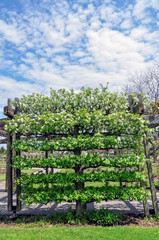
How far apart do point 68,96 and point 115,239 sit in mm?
3606

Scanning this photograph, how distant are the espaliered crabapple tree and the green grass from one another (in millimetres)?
712

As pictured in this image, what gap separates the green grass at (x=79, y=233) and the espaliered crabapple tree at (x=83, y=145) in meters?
0.71

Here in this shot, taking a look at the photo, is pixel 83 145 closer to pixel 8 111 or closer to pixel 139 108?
pixel 139 108

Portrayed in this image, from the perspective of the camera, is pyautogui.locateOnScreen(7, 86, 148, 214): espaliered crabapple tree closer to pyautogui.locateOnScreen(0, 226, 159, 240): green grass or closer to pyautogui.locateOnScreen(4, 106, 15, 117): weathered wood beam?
pyautogui.locateOnScreen(4, 106, 15, 117): weathered wood beam

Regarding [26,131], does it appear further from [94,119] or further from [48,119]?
[94,119]

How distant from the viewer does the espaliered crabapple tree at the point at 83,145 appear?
486 cm

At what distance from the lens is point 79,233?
4004mm

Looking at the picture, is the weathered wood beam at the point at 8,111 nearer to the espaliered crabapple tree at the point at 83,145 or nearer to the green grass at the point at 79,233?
the espaliered crabapple tree at the point at 83,145

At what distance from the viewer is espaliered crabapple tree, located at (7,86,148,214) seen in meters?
4.86

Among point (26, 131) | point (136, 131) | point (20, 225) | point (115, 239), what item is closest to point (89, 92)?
point (136, 131)

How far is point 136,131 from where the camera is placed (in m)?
5.11

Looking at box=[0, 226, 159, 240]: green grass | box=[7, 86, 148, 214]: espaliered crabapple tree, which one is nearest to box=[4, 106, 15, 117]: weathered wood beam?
box=[7, 86, 148, 214]: espaliered crabapple tree

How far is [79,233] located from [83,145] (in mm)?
1935

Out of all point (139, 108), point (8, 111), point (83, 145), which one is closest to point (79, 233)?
point (83, 145)
